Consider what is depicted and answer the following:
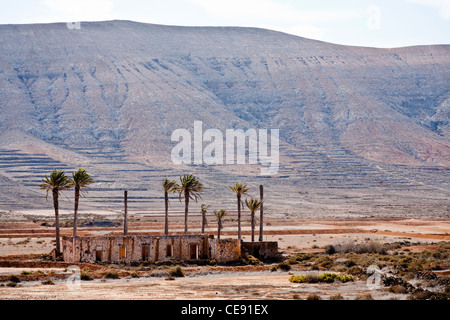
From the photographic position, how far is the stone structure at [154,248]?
42.5 metres

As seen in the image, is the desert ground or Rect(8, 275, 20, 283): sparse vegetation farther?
Rect(8, 275, 20, 283): sparse vegetation

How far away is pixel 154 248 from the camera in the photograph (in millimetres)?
43906

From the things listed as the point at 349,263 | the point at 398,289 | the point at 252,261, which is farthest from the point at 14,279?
the point at 349,263

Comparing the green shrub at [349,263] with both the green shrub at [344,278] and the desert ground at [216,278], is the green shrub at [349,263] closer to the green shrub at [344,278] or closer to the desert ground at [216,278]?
the desert ground at [216,278]

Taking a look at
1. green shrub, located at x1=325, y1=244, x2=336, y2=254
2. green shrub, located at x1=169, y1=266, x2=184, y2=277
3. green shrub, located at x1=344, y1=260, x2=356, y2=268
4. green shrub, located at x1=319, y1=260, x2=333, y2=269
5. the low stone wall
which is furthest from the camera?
green shrub, located at x1=325, y1=244, x2=336, y2=254

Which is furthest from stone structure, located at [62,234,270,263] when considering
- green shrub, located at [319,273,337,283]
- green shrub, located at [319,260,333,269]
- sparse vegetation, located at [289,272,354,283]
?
green shrub, located at [319,273,337,283]

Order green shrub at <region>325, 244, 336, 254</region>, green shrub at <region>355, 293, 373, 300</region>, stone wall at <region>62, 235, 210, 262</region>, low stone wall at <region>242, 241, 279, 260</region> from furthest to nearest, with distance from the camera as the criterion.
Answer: green shrub at <region>325, 244, 336, 254</region>
low stone wall at <region>242, 241, 279, 260</region>
stone wall at <region>62, 235, 210, 262</region>
green shrub at <region>355, 293, 373, 300</region>

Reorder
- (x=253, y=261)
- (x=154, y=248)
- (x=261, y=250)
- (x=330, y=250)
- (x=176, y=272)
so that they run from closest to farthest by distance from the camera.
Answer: (x=176, y=272) < (x=154, y=248) < (x=253, y=261) < (x=261, y=250) < (x=330, y=250)

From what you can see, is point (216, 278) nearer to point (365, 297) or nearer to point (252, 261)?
point (252, 261)

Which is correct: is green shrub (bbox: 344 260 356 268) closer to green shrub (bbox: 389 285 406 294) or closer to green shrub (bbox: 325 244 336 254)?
green shrub (bbox: 325 244 336 254)

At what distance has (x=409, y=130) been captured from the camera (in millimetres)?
194625

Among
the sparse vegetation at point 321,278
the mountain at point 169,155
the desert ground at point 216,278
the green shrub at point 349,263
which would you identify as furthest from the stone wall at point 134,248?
the mountain at point 169,155

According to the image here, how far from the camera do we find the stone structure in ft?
140

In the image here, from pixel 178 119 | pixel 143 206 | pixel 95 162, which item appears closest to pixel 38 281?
pixel 143 206
